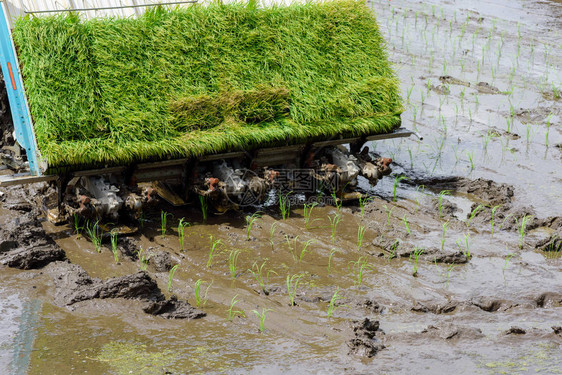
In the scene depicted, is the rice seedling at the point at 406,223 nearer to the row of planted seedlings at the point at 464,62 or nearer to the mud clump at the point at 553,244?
the mud clump at the point at 553,244

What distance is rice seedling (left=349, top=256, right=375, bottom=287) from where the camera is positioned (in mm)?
6389

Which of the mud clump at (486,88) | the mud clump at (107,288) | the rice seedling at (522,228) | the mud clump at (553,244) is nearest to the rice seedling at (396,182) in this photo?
the rice seedling at (522,228)

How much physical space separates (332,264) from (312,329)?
49.1 inches

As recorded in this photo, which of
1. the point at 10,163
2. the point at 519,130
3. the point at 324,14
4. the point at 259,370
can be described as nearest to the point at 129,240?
the point at 10,163

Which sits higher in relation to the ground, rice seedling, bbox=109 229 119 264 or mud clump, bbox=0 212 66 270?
mud clump, bbox=0 212 66 270

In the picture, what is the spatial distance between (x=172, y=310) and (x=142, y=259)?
38.7 inches

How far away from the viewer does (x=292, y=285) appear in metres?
6.29

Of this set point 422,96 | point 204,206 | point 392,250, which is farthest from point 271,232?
point 422,96

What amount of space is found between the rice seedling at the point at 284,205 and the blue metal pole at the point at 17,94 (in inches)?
94.3

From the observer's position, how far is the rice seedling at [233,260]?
21.2 feet

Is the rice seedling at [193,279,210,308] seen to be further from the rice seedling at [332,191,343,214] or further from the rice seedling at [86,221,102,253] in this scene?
the rice seedling at [332,191,343,214]

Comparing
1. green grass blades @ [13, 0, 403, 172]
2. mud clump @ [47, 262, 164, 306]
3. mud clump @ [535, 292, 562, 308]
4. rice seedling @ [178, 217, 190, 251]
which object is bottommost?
mud clump @ [535, 292, 562, 308]

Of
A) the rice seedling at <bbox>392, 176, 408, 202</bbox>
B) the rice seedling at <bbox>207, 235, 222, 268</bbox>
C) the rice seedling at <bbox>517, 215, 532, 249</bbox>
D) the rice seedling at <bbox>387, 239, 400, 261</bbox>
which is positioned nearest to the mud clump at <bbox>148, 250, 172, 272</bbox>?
the rice seedling at <bbox>207, 235, 222, 268</bbox>

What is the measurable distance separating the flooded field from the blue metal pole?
616 mm
